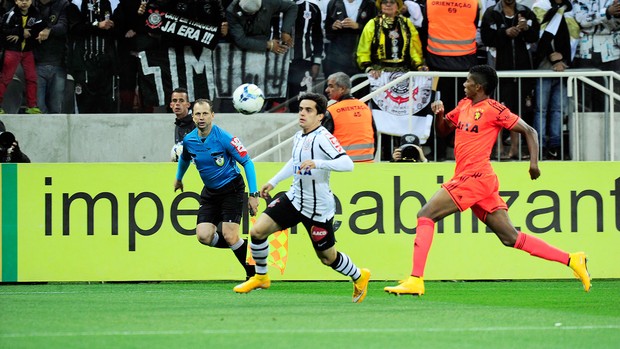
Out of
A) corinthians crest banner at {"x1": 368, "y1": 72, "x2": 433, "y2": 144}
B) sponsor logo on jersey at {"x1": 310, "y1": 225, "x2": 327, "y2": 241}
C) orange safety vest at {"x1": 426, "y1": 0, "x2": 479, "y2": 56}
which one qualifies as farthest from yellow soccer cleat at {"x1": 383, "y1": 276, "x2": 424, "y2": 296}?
orange safety vest at {"x1": 426, "y1": 0, "x2": 479, "y2": 56}

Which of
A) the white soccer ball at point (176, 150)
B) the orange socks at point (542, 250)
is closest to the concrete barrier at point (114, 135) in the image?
the white soccer ball at point (176, 150)

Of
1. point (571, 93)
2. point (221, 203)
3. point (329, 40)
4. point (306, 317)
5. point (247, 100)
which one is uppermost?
point (329, 40)

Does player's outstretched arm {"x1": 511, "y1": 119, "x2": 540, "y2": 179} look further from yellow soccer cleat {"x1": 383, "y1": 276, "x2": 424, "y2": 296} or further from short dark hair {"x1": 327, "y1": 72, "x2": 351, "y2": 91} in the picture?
short dark hair {"x1": 327, "y1": 72, "x2": 351, "y2": 91}

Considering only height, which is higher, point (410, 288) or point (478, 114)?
point (478, 114)

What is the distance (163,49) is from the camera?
16641 millimetres

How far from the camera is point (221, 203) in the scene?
12.9 m

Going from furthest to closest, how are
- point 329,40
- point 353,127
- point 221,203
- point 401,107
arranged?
1. point 329,40
2. point 401,107
3. point 353,127
4. point 221,203

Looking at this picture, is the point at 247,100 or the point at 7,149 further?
the point at 7,149

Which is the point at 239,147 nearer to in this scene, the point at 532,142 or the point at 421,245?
the point at 421,245

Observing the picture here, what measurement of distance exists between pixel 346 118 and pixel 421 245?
11.6ft

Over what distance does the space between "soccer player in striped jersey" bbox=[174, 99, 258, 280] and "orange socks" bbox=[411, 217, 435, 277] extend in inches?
93.6

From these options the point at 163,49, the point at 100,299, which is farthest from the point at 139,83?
the point at 100,299

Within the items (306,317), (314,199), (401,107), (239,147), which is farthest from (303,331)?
(401,107)

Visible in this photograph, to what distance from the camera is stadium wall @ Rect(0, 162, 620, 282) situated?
45.9ft
